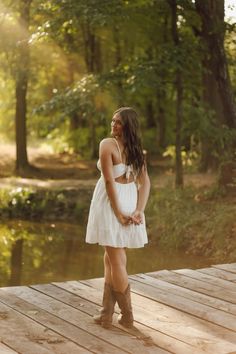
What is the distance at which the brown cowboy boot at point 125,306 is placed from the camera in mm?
5785

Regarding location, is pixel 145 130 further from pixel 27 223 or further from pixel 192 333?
pixel 192 333

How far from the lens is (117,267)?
5.71 m

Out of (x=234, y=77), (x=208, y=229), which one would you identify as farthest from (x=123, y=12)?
(x=234, y=77)

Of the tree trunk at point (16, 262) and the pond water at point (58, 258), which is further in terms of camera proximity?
the pond water at point (58, 258)

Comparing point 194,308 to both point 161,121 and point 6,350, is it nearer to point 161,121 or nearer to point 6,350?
point 6,350

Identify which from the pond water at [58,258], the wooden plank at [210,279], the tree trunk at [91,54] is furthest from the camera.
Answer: the tree trunk at [91,54]

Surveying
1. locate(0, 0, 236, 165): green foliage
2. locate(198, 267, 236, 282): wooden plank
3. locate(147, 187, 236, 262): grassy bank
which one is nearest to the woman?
locate(198, 267, 236, 282): wooden plank

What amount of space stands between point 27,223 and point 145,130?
12.7m

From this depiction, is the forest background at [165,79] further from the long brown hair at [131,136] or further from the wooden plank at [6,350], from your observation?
the wooden plank at [6,350]

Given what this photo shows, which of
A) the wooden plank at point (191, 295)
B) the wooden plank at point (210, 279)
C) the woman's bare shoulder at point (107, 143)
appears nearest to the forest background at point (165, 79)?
the wooden plank at point (210, 279)

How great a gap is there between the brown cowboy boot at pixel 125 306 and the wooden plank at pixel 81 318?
0.11 meters

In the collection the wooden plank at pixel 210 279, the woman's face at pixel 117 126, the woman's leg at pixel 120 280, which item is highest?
the woman's face at pixel 117 126

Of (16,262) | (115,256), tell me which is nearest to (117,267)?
(115,256)

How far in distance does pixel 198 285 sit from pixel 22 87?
14.9 metres
